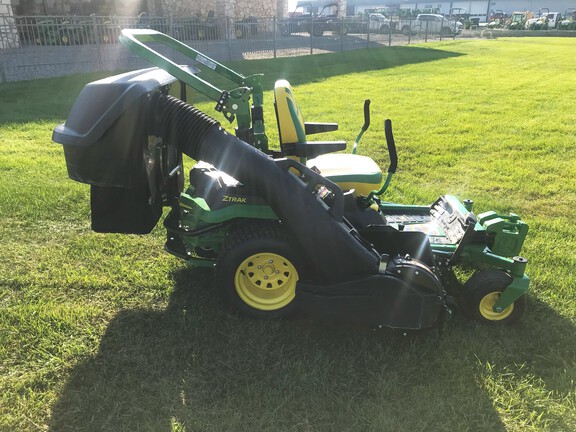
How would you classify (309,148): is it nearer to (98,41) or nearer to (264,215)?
(264,215)

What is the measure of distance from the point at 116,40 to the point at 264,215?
503 inches

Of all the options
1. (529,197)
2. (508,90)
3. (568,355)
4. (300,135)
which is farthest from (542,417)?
(508,90)

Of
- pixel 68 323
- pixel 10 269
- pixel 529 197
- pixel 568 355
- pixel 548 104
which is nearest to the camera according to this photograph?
pixel 568 355

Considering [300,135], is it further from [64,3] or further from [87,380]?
[64,3]

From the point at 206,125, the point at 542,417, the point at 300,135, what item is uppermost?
the point at 206,125

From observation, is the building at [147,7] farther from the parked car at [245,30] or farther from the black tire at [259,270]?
the black tire at [259,270]

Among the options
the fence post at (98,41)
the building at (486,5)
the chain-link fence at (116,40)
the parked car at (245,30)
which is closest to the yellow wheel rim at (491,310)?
the chain-link fence at (116,40)

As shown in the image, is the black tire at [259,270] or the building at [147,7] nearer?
the black tire at [259,270]

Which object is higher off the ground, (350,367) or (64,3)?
(64,3)

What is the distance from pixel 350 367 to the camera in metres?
2.43

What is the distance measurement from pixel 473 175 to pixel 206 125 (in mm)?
3632

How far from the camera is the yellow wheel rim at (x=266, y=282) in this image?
8.82 ft

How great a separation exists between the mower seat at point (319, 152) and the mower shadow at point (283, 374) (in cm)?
93

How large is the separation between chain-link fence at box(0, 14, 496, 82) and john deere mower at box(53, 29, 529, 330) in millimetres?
10545
